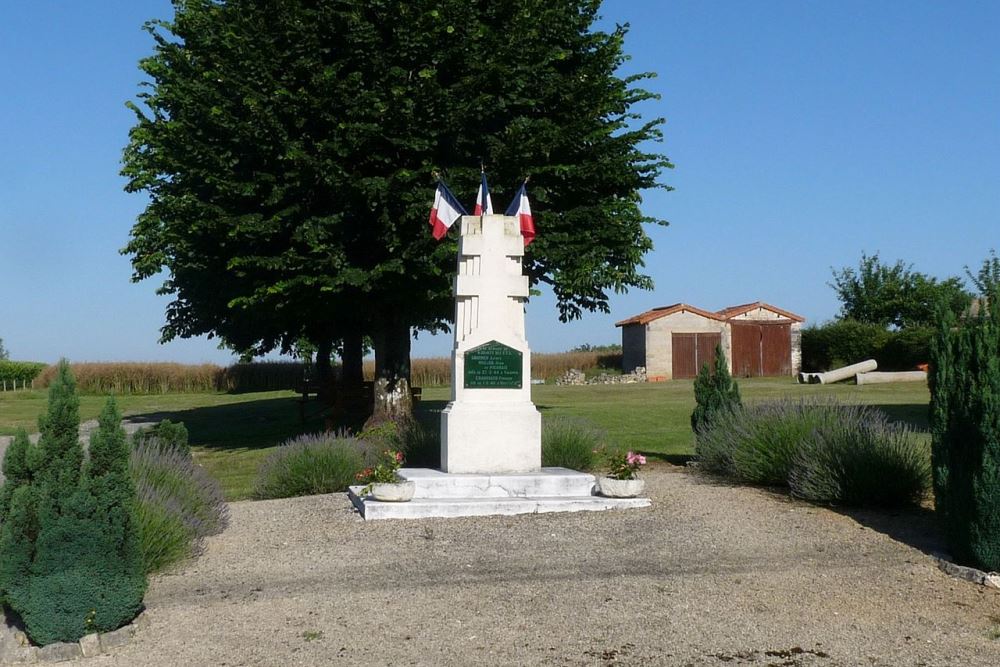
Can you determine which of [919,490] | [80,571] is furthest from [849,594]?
[80,571]

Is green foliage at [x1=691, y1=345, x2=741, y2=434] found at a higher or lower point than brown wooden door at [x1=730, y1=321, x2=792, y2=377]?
lower

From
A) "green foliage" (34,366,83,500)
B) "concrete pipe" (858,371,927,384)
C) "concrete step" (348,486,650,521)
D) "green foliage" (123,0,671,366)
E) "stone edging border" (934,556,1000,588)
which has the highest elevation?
"green foliage" (123,0,671,366)

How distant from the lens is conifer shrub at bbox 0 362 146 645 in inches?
255

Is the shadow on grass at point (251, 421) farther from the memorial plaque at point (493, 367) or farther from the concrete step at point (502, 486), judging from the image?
the concrete step at point (502, 486)

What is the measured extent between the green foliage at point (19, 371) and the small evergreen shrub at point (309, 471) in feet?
173

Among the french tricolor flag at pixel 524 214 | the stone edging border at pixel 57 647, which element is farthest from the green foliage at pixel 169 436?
the stone edging border at pixel 57 647

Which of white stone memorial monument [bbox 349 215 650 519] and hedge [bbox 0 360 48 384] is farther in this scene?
hedge [bbox 0 360 48 384]

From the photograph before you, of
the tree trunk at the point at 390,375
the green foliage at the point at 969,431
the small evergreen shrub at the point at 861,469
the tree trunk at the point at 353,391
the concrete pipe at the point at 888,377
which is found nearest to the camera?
the green foliage at the point at 969,431

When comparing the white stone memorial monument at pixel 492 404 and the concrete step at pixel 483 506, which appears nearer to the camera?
the concrete step at pixel 483 506

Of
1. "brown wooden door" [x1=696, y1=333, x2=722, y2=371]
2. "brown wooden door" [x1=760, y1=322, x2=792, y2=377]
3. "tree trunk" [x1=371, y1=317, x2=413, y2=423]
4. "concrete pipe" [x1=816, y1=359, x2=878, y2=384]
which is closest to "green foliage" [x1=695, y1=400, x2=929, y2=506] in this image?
"tree trunk" [x1=371, y1=317, x2=413, y2=423]

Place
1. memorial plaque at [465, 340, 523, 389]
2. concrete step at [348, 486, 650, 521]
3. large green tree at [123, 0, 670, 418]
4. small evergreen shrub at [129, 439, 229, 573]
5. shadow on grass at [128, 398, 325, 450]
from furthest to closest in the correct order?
shadow on grass at [128, 398, 325, 450] < large green tree at [123, 0, 670, 418] < memorial plaque at [465, 340, 523, 389] < concrete step at [348, 486, 650, 521] < small evergreen shrub at [129, 439, 229, 573]

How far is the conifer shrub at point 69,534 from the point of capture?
21.2ft

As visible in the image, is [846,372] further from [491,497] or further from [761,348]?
[491,497]

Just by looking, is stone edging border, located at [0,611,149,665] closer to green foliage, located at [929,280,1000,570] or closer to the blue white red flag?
green foliage, located at [929,280,1000,570]
